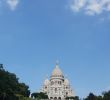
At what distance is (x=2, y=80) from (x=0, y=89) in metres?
2.35

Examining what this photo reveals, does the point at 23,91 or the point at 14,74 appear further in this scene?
the point at 23,91

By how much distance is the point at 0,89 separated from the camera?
11612 centimetres

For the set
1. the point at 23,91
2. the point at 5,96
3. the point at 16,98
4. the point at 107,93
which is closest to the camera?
the point at 5,96

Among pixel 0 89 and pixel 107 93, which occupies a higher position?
pixel 107 93

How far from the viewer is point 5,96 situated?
4894 inches

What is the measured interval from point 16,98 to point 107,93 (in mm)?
37627

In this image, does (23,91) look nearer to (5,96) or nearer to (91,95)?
(91,95)

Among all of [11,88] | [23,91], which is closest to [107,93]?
[23,91]

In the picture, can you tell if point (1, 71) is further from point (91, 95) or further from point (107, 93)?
point (91, 95)

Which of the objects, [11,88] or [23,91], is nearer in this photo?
[11,88]

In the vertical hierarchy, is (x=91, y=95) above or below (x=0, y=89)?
above

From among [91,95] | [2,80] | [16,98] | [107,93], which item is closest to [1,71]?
[2,80]

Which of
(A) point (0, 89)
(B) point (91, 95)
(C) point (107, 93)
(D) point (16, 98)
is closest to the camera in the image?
(A) point (0, 89)

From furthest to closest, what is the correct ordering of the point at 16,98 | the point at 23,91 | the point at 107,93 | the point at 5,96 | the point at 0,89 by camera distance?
the point at 23,91 → the point at 107,93 → the point at 16,98 → the point at 5,96 → the point at 0,89
